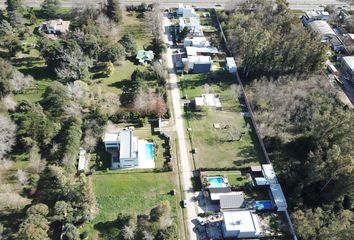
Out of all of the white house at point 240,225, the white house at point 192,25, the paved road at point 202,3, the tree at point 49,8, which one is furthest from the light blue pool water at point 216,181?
the tree at point 49,8

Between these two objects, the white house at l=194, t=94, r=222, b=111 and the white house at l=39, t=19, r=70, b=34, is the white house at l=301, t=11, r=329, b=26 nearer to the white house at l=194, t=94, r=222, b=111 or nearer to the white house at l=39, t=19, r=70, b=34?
the white house at l=194, t=94, r=222, b=111

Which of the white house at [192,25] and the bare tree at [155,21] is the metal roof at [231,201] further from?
the bare tree at [155,21]

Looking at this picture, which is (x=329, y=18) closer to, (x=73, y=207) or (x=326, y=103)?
(x=326, y=103)

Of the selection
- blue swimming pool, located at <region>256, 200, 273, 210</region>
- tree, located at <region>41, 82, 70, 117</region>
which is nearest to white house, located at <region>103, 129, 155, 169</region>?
tree, located at <region>41, 82, 70, 117</region>

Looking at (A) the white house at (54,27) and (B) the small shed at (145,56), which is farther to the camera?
(A) the white house at (54,27)

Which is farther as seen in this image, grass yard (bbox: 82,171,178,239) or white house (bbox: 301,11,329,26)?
white house (bbox: 301,11,329,26)

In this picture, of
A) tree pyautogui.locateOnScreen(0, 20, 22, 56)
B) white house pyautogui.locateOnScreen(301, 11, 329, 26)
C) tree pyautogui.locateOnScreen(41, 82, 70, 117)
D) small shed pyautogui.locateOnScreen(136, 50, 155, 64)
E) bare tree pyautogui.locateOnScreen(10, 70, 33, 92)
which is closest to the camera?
tree pyautogui.locateOnScreen(41, 82, 70, 117)

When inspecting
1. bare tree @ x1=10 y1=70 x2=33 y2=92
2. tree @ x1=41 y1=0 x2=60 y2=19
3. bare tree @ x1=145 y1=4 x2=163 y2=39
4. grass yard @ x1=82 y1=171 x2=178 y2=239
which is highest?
tree @ x1=41 y1=0 x2=60 y2=19
